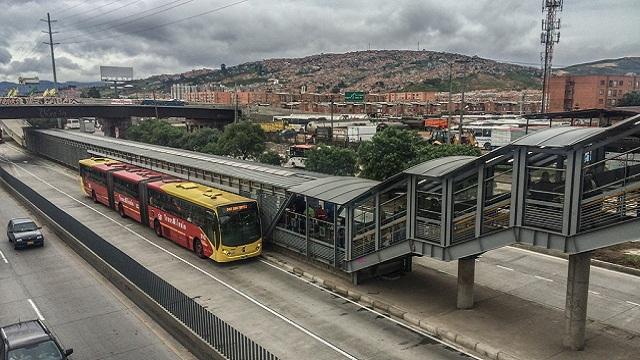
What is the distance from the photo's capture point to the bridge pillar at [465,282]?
16097 mm

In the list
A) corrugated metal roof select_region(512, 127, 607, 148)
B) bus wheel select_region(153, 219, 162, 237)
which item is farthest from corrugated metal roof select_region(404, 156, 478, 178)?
bus wheel select_region(153, 219, 162, 237)

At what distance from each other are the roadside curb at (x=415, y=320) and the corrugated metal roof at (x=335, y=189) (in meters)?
3.19

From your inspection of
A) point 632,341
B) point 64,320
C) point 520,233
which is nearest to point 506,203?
point 520,233

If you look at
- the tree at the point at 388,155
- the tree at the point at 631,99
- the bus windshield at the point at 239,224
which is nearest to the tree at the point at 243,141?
the tree at the point at 388,155

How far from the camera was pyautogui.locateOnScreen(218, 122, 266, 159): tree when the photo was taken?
174ft

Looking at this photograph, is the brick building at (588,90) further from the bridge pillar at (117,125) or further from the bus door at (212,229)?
the bus door at (212,229)

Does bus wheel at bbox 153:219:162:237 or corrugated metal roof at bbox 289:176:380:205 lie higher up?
corrugated metal roof at bbox 289:176:380:205

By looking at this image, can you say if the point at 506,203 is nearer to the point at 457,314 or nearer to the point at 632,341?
the point at 457,314

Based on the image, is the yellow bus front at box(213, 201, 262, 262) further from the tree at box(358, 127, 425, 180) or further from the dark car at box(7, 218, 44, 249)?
the tree at box(358, 127, 425, 180)

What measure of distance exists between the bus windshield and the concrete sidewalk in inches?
121

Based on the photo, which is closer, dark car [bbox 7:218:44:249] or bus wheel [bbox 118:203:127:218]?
dark car [bbox 7:218:44:249]

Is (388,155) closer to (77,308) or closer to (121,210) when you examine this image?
(121,210)

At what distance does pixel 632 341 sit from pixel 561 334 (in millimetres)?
1780

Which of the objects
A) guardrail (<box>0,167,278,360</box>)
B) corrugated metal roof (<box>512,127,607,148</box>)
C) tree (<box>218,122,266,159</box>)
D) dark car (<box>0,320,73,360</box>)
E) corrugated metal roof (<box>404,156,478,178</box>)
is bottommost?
guardrail (<box>0,167,278,360</box>)
